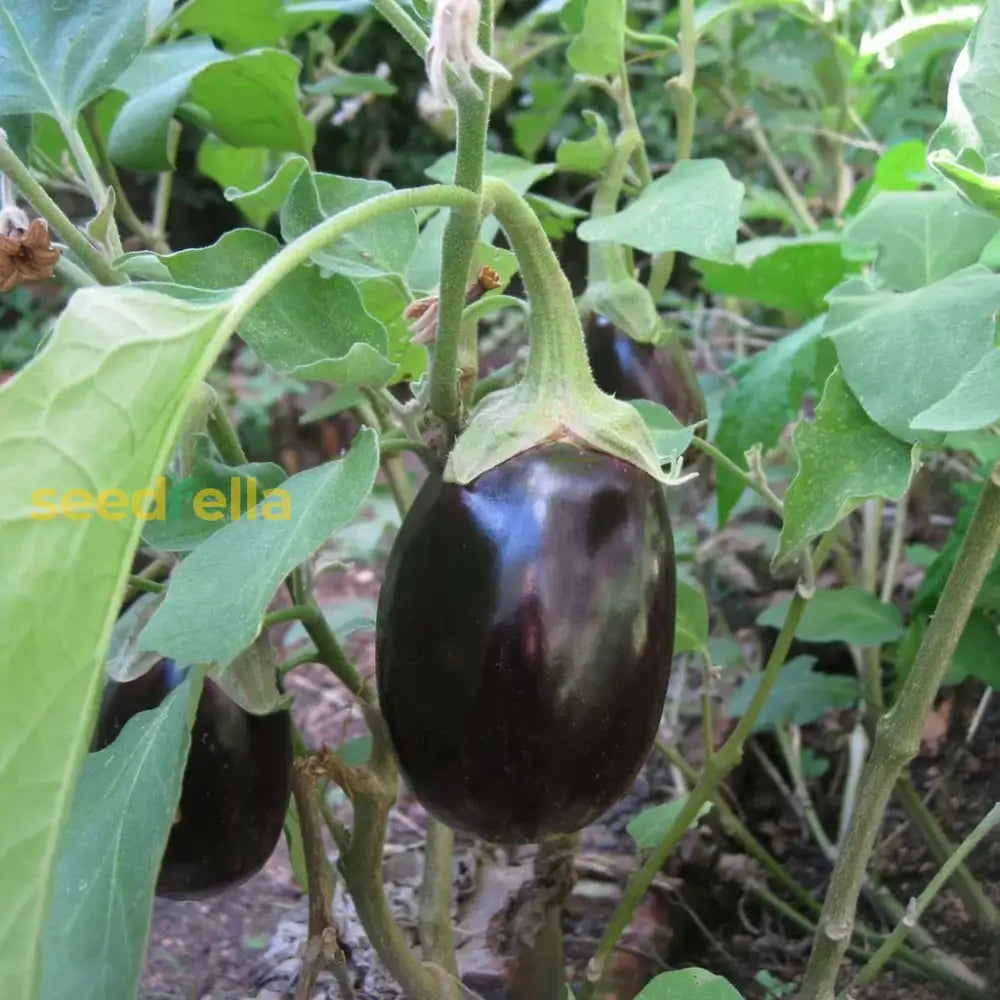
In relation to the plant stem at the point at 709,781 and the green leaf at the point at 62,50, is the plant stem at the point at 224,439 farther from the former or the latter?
the plant stem at the point at 709,781

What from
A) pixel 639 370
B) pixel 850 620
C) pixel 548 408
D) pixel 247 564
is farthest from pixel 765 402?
pixel 247 564

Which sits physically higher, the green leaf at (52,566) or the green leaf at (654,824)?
the green leaf at (52,566)

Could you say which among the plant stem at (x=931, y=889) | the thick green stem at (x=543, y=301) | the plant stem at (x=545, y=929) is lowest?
the plant stem at (x=545, y=929)

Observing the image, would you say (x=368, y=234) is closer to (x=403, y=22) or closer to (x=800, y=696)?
(x=403, y=22)

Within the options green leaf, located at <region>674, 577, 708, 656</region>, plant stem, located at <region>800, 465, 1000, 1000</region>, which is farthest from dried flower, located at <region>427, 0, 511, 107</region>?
green leaf, located at <region>674, 577, 708, 656</region>

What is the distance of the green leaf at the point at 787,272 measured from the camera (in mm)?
675

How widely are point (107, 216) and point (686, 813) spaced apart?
0.39m

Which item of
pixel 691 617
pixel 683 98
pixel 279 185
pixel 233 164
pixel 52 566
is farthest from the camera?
pixel 233 164

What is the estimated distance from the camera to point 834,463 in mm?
454

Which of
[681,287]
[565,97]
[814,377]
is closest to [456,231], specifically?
[814,377]

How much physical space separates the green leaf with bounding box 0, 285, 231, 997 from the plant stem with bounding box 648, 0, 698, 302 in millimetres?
516

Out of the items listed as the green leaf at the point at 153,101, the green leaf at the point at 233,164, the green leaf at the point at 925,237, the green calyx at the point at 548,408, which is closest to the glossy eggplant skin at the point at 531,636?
the green calyx at the point at 548,408

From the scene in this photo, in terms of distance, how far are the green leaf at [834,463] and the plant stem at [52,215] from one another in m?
0.29

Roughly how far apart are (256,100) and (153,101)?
7cm
